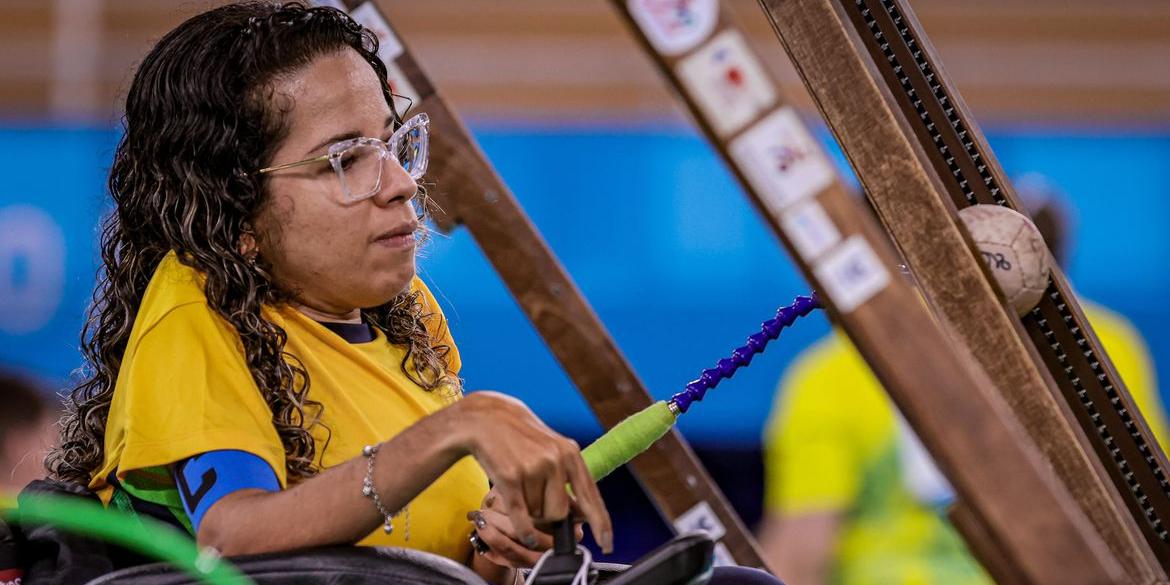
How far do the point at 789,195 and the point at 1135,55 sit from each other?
4.20 m

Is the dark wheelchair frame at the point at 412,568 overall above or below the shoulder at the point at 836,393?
above

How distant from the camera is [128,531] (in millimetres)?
1426

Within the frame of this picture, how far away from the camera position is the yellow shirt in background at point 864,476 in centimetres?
306

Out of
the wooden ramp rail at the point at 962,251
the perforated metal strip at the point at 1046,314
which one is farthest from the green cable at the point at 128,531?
the perforated metal strip at the point at 1046,314

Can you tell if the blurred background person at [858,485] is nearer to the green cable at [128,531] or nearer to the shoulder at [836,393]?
the shoulder at [836,393]

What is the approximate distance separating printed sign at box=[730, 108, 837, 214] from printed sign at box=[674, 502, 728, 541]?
1.04 metres

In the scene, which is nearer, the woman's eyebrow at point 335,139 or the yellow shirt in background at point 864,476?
the woman's eyebrow at point 335,139

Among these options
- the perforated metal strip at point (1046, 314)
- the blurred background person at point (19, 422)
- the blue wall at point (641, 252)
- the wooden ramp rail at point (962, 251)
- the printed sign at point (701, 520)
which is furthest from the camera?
the blue wall at point (641, 252)

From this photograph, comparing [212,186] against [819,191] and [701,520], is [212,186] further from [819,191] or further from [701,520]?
[701,520]

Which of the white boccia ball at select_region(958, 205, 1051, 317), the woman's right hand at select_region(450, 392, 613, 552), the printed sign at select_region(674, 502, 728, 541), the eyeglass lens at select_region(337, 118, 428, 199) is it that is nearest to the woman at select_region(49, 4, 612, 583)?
the eyeglass lens at select_region(337, 118, 428, 199)

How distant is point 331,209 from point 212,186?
12 centimetres

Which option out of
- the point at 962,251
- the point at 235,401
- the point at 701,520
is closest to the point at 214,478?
the point at 235,401

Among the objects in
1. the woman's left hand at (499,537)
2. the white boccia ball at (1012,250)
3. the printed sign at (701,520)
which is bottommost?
the printed sign at (701,520)

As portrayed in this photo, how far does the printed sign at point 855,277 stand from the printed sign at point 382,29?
98 cm
